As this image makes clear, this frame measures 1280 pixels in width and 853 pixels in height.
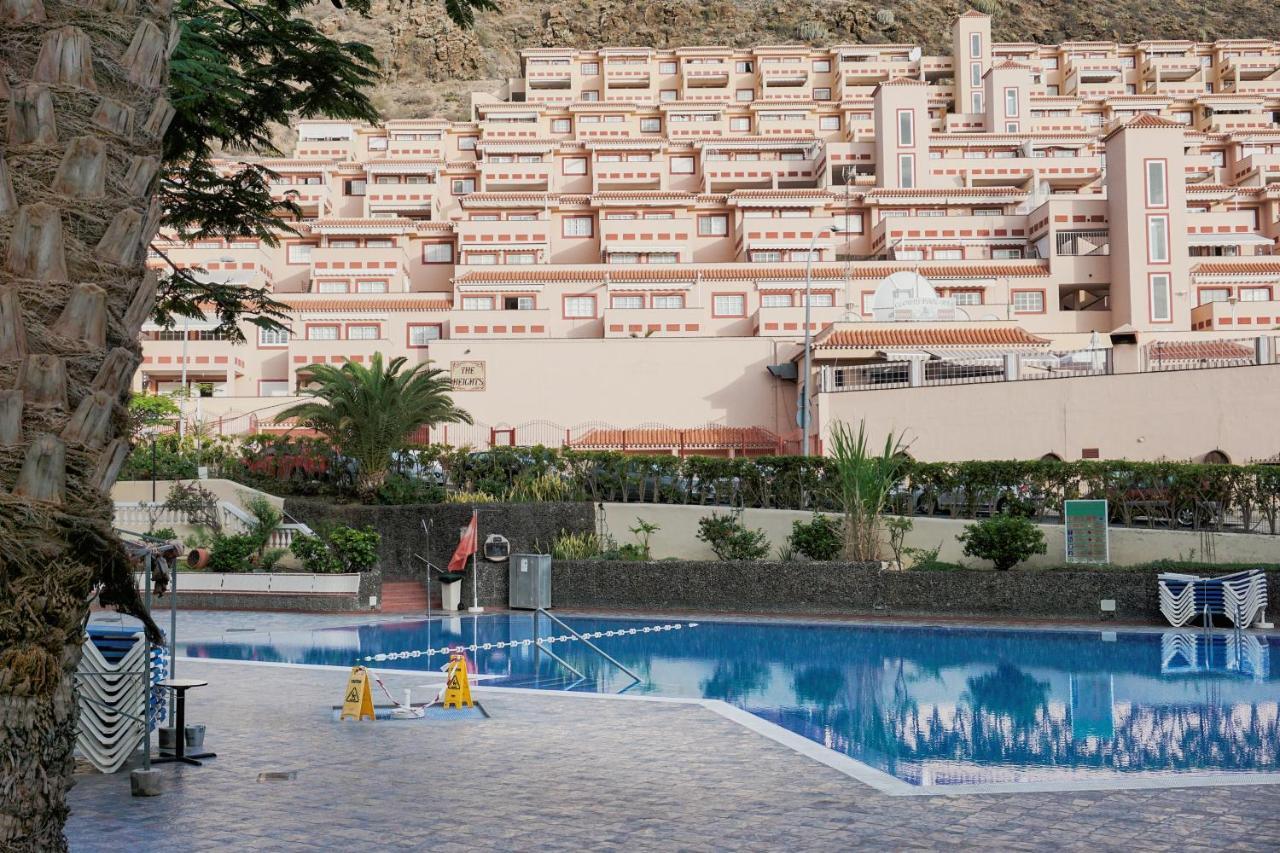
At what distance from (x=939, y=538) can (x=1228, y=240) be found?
133ft

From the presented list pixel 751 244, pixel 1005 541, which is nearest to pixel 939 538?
pixel 1005 541

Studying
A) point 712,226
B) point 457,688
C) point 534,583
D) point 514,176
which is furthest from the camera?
point 514,176

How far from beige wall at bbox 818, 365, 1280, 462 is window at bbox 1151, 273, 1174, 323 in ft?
70.9

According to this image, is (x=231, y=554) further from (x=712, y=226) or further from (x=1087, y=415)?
(x=712, y=226)

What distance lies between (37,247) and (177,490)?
87.8 ft

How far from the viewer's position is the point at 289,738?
10.8 meters

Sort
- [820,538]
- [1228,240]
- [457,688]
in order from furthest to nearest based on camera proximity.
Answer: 1. [1228,240]
2. [820,538]
3. [457,688]

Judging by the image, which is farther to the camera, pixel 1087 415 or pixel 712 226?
pixel 712 226

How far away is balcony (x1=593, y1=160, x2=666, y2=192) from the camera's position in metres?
65.3

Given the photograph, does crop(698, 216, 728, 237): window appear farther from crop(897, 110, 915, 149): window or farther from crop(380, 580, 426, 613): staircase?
crop(380, 580, 426, 613): staircase

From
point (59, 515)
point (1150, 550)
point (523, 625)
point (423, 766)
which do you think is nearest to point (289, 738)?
point (423, 766)

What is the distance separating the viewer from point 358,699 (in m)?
11.9

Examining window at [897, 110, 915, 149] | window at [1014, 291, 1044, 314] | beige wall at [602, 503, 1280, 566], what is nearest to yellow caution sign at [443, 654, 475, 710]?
beige wall at [602, 503, 1280, 566]

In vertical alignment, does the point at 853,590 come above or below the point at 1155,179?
below
